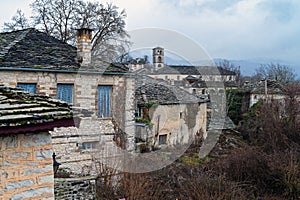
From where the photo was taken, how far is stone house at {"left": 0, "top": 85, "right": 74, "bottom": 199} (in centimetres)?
303

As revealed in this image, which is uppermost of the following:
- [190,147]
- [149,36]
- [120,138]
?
[149,36]

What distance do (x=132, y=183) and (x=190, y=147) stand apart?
10815 millimetres

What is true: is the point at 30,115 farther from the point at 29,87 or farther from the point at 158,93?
the point at 158,93

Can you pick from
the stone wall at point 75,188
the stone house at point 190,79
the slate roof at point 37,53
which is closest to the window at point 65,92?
the slate roof at point 37,53

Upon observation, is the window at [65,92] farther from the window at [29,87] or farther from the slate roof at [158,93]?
the slate roof at [158,93]

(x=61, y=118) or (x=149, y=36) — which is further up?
(x=149, y=36)

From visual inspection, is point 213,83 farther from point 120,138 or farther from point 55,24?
point 120,138

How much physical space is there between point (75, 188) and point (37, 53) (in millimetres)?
5727

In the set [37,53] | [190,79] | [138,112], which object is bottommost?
[138,112]

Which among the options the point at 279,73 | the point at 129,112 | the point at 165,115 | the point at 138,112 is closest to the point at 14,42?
the point at 129,112

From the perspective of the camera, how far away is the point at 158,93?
19.1 meters

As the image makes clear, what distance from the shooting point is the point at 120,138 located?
13.5m

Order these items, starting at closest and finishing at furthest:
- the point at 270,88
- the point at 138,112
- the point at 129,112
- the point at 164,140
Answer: the point at 129,112 < the point at 138,112 < the point at 164,140 < the point at 270,88

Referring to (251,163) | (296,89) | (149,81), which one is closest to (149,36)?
(251,163)
